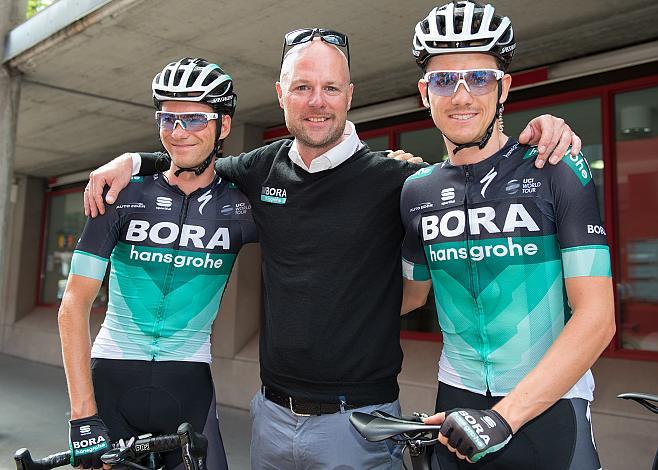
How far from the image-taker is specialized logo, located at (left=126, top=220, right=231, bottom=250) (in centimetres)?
256

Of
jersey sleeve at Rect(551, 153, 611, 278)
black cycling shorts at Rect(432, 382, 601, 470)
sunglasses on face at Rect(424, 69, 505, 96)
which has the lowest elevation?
black cycling shorts at Rect(432, 382, 601, 470)

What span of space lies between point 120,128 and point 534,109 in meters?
6.04

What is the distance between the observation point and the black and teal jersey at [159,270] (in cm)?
254

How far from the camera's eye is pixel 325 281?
7.10 feet

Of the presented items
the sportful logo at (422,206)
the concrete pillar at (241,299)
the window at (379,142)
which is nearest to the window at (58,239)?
the concrete pillar at (241,299)

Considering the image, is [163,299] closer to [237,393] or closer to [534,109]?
[534,109]

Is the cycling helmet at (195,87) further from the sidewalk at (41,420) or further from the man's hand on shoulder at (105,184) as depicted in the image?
the sidewalk at (41,420)

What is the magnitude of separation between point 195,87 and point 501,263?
1556mm

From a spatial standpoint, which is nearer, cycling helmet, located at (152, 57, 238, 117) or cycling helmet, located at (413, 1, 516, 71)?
cycling helmet, located at (413, 1, 516, 71)

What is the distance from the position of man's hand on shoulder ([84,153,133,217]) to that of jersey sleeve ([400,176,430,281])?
1235 mm

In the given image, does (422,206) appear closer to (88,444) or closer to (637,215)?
(88,444)

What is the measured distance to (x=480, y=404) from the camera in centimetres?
191

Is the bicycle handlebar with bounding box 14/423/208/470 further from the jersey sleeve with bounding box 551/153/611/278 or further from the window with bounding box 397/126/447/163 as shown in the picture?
the window with bounding box 397/126/447/163

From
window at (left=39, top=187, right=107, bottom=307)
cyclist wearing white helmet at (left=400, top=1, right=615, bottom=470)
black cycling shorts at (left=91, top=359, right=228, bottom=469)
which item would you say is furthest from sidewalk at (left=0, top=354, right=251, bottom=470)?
cyclist wearing white helmet at (left=400, top=1, right=615, bottom=470)
